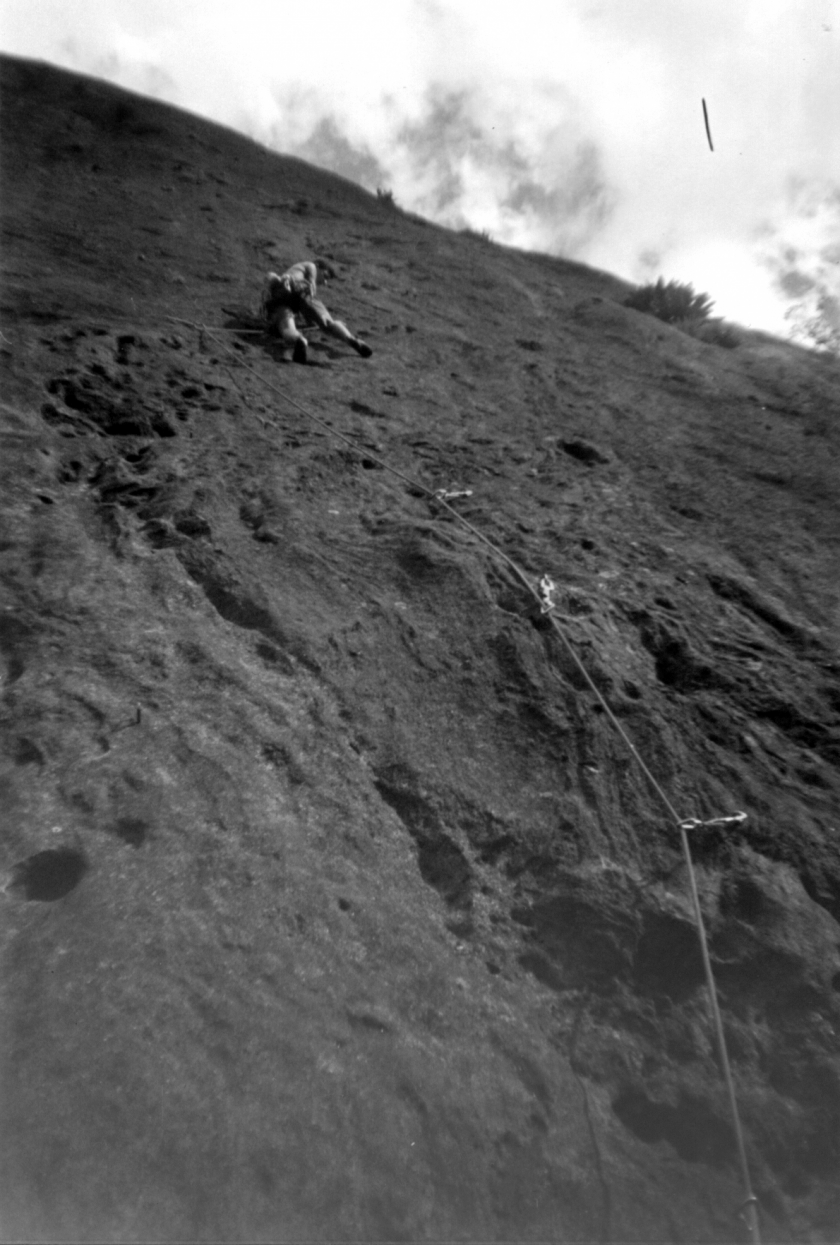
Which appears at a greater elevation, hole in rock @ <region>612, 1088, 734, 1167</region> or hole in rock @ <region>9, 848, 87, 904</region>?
hole in rock @ <region>612, 1088, 734, 1167</region>

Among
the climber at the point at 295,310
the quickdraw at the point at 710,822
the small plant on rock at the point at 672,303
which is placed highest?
the small plant on rock at the point at 672,303

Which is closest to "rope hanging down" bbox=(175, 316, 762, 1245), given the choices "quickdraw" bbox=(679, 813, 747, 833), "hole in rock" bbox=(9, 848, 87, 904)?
"quickdraw" bbox=(679, 813, 747, 833)

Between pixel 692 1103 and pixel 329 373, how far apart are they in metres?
5.68

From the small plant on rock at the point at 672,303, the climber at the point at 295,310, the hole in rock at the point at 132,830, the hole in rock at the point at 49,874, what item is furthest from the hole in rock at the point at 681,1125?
the small plant on rock at the point at 672,303

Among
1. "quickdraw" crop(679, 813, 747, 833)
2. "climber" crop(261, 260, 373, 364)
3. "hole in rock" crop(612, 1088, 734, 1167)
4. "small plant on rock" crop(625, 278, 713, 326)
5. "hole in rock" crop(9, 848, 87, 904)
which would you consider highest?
"small plant on rock" crop(625, 278, 713, 326)

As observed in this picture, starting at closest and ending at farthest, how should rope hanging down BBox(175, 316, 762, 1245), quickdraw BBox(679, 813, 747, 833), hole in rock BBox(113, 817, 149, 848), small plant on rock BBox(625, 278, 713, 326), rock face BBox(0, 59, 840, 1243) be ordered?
1. rock face BBox(0, 59, 840, 1243)
2. rope hanging down BBox(175, 316, 762, 1245)
3. hole in rock BBox(113, 817, 149, 848)
4. quickdraw BBox(679, 813, 747, 833)
5. small plant on rock BBox(625, 278, 713, 326)

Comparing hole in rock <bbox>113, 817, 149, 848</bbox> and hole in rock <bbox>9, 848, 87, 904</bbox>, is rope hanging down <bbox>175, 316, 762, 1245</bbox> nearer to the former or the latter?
hole in rock <bbox>113, 817, 149, 848</bbox>

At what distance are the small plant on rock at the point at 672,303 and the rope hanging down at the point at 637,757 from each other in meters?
5.59

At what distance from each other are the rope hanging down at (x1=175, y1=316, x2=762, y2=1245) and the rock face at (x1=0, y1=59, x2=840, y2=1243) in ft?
0.17

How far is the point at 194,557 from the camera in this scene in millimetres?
4742

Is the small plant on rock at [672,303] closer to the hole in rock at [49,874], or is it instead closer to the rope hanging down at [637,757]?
the rope hanging down at [637,757]

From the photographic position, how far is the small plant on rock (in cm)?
1052

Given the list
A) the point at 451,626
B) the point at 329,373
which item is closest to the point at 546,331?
the point at 329,373

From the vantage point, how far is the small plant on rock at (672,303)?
10.5 metres
